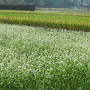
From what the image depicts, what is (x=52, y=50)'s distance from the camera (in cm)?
1616

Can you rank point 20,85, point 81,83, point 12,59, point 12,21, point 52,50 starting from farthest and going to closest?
point 12,21
point 52,50
point 12,59
point 81,83
point 20,85

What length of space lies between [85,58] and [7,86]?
482 cm

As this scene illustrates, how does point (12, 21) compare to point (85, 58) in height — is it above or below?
below

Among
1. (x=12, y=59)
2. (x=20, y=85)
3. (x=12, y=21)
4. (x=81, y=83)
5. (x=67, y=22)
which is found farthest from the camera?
(x=12, y=21)

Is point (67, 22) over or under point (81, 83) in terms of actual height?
under

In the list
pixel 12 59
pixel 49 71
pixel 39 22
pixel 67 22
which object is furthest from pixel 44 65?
pixel 39 22

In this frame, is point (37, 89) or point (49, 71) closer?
point (37, 89)

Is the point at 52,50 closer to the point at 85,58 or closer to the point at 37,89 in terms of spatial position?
the point at 85,58

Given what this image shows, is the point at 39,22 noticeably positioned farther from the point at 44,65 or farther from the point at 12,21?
the point at 44,65

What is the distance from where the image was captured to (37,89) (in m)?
9.45

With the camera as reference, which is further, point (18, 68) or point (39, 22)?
point (39, 22)

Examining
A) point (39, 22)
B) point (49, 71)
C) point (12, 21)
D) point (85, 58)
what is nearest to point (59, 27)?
point (39, 22)

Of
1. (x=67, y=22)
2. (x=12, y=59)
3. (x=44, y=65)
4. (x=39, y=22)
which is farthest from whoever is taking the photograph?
(x=39, y=22)

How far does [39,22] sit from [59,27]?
12.7 feet
